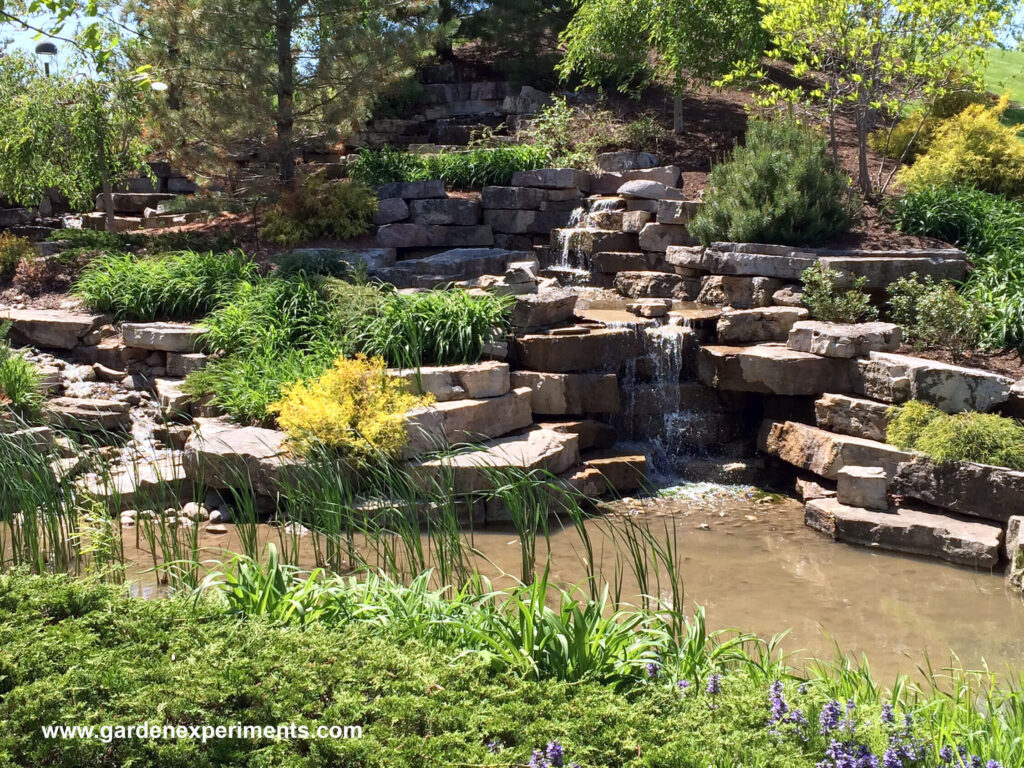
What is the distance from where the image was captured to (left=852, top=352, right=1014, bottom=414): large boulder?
25.1 feet

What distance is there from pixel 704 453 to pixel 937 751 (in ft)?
19.5

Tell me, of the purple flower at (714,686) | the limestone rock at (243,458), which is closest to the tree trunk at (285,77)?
the limestone rock at (243,458)

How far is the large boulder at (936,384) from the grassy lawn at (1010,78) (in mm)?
10502

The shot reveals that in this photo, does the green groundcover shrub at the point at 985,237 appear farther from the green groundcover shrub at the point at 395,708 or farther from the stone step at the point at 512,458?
the green groundcover shrub at the point at 395,708

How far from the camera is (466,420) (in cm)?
788

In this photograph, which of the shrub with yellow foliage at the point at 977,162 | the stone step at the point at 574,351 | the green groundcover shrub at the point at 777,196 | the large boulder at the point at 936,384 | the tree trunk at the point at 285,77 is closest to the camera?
the large boulder at the point at 936,384

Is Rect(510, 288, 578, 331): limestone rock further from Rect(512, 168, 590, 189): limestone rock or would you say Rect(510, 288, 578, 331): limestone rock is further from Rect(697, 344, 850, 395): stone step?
Rect(512, 168, 590, 189): limestone rock

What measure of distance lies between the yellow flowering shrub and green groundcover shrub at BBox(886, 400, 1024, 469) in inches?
149

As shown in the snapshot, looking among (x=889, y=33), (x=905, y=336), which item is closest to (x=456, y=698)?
(x=905, y=336)

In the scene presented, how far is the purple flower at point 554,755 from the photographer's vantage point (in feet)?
9.26

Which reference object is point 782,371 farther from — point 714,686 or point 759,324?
point 714,686

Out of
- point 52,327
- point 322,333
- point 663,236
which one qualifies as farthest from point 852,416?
point 52,327

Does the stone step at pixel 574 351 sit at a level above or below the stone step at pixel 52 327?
below

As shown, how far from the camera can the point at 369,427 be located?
706cm
